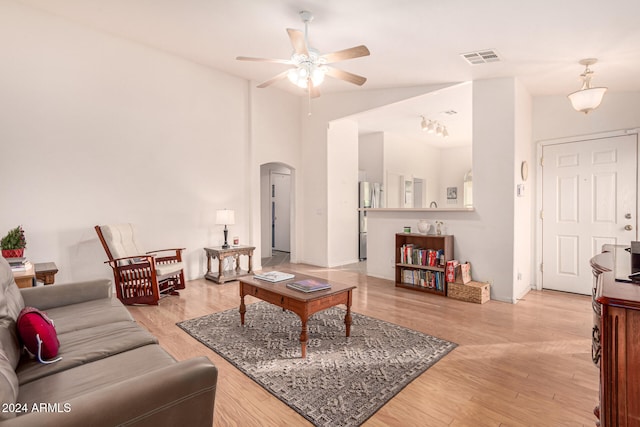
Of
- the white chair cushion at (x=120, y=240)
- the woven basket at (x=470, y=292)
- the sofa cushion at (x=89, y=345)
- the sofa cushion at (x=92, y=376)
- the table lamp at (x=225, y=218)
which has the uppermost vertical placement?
the table lamp at (x=225, y=218)

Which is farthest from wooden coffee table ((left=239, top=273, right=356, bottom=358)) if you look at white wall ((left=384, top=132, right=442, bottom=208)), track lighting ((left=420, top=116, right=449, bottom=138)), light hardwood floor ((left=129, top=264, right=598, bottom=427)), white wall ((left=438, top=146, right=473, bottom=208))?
white wall ((left=438, top=146, right=473, bottom=208))

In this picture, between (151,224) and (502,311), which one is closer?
(502,311)

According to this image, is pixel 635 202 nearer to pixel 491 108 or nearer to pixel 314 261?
pixel 491 108

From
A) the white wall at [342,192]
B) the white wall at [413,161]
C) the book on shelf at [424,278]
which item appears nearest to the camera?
the book on shelf at [424,278]

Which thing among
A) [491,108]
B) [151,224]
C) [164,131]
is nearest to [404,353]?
[491,108]

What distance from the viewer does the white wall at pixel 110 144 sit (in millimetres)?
3732

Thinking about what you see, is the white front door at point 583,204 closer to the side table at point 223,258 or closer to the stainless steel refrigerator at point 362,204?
the stainless steel refrigerator at point 362,204

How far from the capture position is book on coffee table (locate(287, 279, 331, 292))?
2.76 m

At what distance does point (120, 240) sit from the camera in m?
4.07

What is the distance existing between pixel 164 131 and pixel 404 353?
441 cm

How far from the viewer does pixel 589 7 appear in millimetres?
2451

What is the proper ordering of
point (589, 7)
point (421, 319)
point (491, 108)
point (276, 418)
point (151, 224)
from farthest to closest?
point (151, 224) → point (491, 108) → point (421, 319) → point (589, 7) → point (276, 418)

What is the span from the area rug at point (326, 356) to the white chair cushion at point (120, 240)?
1.38 m

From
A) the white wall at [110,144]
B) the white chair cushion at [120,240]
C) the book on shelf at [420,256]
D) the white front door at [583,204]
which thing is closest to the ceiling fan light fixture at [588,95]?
the white front door at [583,204]
